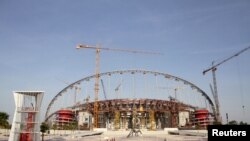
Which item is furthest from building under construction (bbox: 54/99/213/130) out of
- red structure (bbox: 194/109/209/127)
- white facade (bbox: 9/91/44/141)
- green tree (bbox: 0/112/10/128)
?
white facade (bbox: 9/91/44/141)

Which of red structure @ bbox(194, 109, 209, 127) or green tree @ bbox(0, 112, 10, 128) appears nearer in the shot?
green tree @ bbox(0, 112, 10, 128)

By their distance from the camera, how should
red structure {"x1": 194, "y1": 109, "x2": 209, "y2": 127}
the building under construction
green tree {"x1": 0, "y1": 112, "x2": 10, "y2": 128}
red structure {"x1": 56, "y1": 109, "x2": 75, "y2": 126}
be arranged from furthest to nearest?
1. red structure {"x1": 56, "y1": 109, "x2": 75, "y2": 126}
2. red structure {"x1": 194, "y1": 109, "x2": 209, "y2": 127}
3. the building under construction
4. green tree {"x1": 0, "y1": 112, "x2": 10, "y2": 128}

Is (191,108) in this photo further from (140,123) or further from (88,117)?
(88,117)

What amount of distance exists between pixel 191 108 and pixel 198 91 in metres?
14.0

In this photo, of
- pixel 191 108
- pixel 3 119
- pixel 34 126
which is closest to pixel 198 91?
pixel 191 108

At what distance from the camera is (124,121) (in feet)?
575

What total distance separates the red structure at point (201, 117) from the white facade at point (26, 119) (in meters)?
153

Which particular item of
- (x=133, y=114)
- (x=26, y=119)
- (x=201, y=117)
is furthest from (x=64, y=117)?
(x=26, y=119)

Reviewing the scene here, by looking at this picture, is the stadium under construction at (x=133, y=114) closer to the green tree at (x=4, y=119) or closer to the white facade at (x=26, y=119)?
the green tree at (x=4, y=119)

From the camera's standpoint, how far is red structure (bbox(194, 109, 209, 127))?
180 metres

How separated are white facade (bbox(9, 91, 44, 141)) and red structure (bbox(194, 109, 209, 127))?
15279cm

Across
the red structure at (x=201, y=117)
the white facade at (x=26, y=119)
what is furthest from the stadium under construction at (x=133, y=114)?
the white facade at (x=26, y=119)

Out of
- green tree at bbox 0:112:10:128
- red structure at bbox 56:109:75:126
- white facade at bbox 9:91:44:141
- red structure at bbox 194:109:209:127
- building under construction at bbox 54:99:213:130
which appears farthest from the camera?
red structure at bbox 56:109:75:126

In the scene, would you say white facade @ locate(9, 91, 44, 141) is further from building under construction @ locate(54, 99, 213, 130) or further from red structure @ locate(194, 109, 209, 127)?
red structure @ locate(194, 109, 209, 127)
